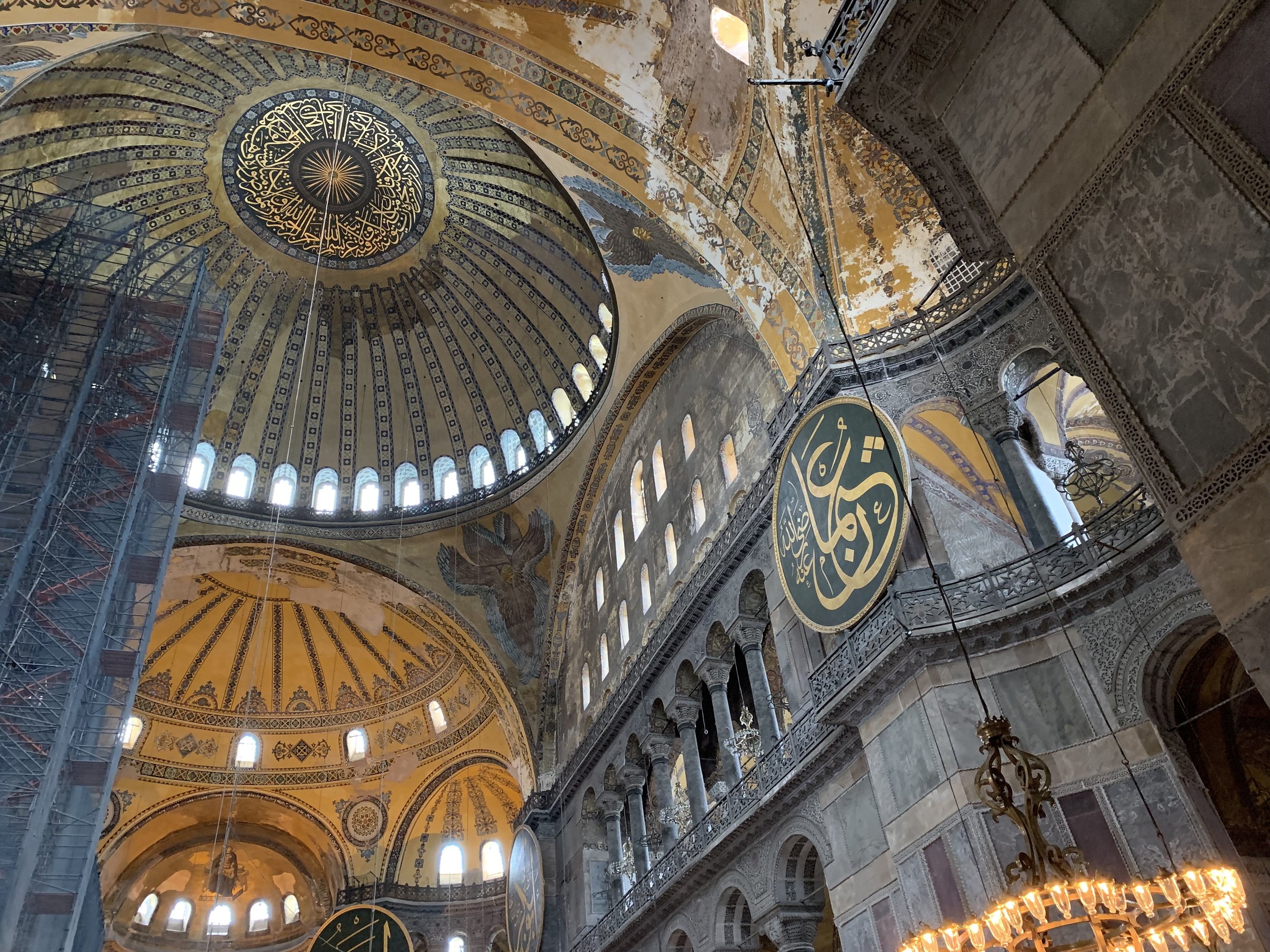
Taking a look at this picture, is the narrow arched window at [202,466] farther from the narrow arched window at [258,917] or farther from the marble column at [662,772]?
the marble column at [662,772]

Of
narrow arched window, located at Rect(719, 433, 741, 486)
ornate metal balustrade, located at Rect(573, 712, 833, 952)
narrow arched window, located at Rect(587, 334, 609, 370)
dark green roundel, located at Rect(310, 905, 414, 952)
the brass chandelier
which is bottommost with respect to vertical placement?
the brass chandelier

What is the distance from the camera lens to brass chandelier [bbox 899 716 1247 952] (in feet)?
13.0

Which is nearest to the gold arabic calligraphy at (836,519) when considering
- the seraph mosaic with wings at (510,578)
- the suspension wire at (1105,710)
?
the suspension wire at (1105,710)

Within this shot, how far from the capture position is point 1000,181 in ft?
11.4

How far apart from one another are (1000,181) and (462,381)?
13.8 m

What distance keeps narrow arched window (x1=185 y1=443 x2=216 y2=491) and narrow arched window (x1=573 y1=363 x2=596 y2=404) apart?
259 inches

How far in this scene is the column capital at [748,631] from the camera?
9.49 metres

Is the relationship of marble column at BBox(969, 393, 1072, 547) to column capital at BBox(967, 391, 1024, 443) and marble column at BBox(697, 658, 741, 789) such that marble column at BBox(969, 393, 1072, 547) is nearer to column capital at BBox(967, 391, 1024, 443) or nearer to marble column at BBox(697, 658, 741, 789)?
column capital at BBox(967, 391, 1024, 443)

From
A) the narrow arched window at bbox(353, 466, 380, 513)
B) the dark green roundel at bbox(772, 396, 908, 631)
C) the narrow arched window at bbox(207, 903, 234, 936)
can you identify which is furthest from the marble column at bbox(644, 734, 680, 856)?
the narrow arched window at bbox(207, 903, 234, 936)

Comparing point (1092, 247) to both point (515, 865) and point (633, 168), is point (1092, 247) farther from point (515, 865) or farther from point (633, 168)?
point (515, 865)

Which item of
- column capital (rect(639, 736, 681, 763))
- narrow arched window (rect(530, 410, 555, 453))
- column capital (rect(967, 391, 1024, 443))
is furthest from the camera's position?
narrow arched window (rect(530, 410, 555, 453))

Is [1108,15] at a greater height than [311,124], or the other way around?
[311,124]

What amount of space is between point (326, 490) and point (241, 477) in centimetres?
145

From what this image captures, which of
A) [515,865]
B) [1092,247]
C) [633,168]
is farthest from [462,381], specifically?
[1092,247]
